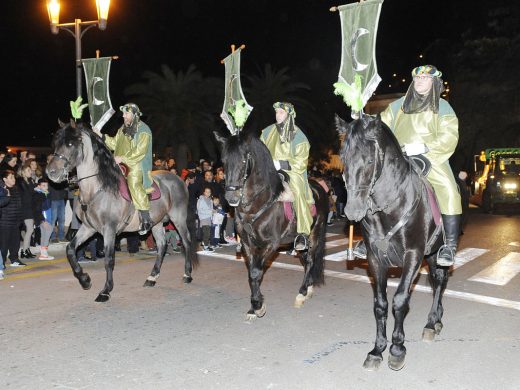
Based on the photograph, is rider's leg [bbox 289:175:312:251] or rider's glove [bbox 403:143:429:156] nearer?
rider's glove [bbox 403:143:429:156]

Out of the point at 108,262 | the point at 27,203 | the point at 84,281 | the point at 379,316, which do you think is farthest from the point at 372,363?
the point at 27,203

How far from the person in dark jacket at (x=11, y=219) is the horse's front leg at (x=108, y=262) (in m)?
2.85

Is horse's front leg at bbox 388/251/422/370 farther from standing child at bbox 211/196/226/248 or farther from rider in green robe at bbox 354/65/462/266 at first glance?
standing child at bbox 211/196/226/248

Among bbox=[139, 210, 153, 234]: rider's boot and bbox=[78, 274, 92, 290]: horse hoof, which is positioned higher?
bbox=[139, 210, 153, 234]: rider's boot

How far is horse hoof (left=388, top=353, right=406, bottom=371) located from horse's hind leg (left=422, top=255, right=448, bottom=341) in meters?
0.99

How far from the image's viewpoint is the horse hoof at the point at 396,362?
5.07 meters

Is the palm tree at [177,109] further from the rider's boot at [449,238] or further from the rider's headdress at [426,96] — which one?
the rider's boot at [449,238]

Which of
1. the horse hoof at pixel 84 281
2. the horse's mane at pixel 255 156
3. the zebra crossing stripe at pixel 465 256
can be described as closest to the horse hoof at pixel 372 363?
the horse's mane at pixel 255 156

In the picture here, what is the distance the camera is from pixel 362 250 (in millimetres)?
6078

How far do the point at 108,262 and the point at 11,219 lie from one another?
3.10 meters

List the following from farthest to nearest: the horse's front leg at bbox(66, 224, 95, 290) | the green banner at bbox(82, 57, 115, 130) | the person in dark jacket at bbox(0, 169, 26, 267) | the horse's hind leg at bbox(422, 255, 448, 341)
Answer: the green banner at bbox(82, 57, 115, 130), the person in dark jacket at bbox(0, 169, 26, 267), the horse's front leg at bbox(66, 224, 95, 290), the horse's hind leg at bbox(422, 255, 448, 341)

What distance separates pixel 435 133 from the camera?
5898 mm

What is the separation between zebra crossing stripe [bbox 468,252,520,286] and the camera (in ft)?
30.3

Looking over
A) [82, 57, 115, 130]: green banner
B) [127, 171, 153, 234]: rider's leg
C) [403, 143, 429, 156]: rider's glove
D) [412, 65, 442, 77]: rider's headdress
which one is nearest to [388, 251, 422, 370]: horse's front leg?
[403, 143, 429, 156]: rider's glove
